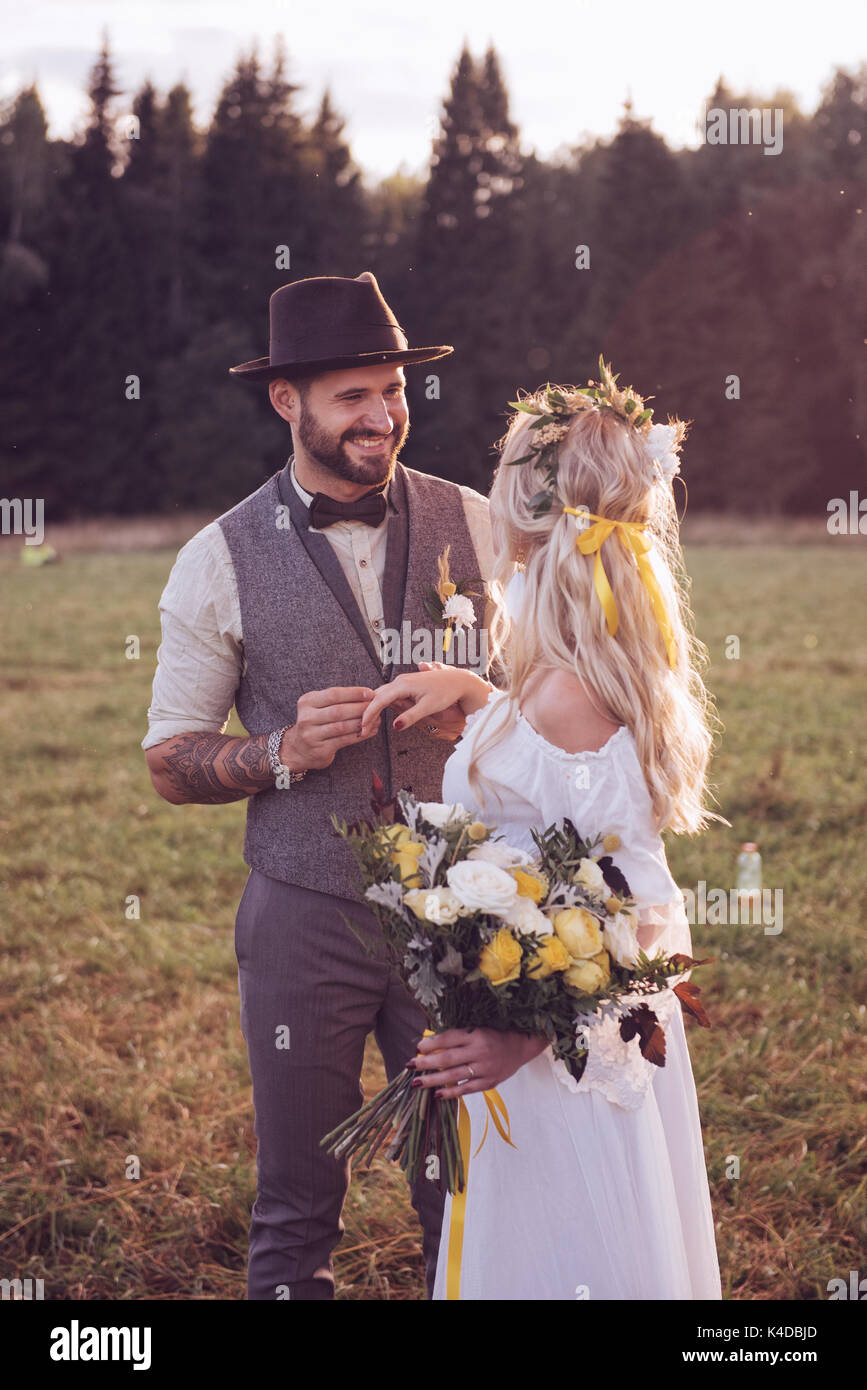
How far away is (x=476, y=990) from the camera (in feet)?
7.49

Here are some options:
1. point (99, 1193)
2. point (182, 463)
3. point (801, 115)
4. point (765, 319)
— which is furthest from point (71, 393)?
point (99, 1193)

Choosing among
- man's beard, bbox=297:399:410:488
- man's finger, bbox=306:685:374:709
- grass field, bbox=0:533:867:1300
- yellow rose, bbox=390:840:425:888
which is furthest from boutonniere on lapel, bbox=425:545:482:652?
grass field, bbox=0:533:867:1300

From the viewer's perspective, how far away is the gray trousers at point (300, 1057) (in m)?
2.96

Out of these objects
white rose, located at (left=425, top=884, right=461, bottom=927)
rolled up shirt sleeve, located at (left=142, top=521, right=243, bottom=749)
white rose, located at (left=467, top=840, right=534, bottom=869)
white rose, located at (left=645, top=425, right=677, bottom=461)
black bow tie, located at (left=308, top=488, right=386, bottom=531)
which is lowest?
white rose, located at (left=425, top=884, right=461, bottom=927)

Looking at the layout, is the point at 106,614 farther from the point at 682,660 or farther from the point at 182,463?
the point at 182,463

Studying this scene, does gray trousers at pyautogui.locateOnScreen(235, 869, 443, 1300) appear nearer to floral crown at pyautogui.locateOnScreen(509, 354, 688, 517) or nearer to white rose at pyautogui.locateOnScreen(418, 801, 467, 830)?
white rose at pyautogui.locateOnScreen(418, 801, 467, 830)

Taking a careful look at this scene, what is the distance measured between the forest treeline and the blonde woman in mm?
33354

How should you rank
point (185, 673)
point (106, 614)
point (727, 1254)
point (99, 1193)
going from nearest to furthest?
point (185, 673), point (727, 1254), point (99, 1193), point (106, 614)

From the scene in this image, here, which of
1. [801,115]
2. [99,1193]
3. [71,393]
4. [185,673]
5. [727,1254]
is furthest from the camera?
[801,115]

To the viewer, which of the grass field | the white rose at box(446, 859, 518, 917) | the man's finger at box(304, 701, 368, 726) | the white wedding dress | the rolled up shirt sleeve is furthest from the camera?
the grass field

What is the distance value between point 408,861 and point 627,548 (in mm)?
755

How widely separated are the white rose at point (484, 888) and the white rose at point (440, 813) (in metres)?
0.16

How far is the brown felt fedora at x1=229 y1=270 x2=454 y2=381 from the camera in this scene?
297cm
